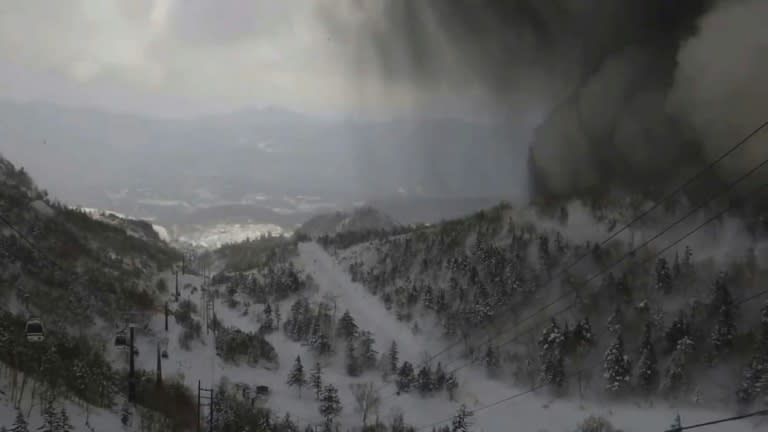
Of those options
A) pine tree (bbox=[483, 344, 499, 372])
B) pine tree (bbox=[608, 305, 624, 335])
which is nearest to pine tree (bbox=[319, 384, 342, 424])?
pine tree (bbox=[483, 344, 499, 372])

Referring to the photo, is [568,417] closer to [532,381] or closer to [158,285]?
[532,381]

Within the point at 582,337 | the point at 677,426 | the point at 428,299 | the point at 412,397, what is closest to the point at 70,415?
the point at 677,426

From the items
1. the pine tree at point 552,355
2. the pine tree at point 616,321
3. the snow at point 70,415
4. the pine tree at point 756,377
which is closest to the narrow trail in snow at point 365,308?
the pine tree at point 552,355

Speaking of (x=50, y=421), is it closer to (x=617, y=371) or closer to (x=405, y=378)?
(x=405, y=378)

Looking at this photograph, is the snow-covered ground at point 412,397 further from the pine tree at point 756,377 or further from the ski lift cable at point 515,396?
the pine tree at point 756,377

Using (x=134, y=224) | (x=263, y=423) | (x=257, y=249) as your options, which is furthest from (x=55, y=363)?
(x=134, y=224)

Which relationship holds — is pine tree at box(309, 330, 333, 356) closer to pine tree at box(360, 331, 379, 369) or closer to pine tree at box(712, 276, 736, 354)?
pine tree at box(360, 331, 379, 369)
